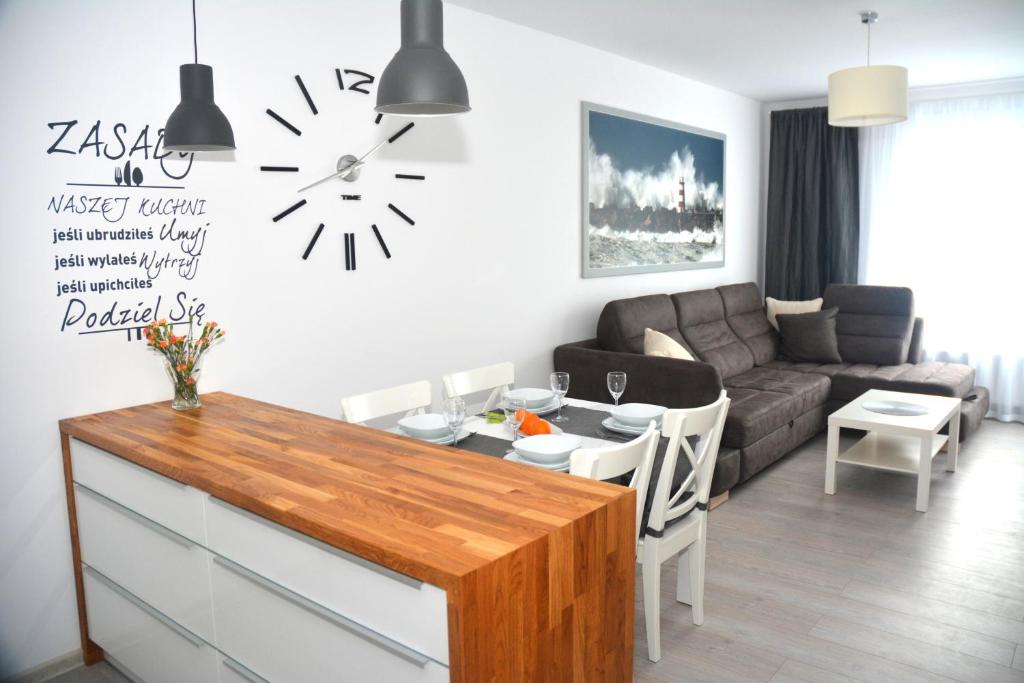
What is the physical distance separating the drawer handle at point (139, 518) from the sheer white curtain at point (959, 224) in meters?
6.16

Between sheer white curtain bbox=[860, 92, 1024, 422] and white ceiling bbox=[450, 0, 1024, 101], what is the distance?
496 mm

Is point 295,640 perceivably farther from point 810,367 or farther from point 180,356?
point 810,367

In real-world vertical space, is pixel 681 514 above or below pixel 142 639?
above

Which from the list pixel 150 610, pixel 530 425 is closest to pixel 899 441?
pixel 530 425

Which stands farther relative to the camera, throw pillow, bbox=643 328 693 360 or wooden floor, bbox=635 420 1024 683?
throw pillow, bbox=643 328 693 360

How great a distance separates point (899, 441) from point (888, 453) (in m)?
0.33

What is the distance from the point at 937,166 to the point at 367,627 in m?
6.42

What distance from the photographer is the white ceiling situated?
12.9ft

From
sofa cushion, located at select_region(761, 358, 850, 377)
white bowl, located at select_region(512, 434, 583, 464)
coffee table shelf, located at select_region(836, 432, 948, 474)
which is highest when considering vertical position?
white bowl, located at select_region(512, 434, 583, 464)

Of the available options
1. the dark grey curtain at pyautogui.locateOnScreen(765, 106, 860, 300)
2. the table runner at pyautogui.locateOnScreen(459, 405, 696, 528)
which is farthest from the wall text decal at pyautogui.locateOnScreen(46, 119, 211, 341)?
the dark grey curtain at pyautogui.locateOnScreen(765, 106, 860, 300)

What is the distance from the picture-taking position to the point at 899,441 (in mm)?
4598

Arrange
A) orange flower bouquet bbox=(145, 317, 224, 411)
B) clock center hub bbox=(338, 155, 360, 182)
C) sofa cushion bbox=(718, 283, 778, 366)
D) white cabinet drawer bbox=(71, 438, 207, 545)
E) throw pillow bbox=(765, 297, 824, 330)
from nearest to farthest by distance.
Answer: white cabinet drawer bbox=(71, 438, 207, 545), orange flower bouquet bbox=(145, 317, 224, 411), clock center hub bbox=(338, 155, 360, 182), sofa cushion bbox=(718, 283, 778, 366), throw pillow bbox=(765, 297, 824, 330)

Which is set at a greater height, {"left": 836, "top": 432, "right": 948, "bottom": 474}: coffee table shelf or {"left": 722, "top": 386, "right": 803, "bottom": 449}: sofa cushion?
{"left": 722, "top": 386, "right": 803, "bottom": 449}: sofa cushion

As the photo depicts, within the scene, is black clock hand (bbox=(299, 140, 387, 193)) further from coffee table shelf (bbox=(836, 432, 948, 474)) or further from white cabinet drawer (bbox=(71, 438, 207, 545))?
coffee table shelf (bbox=(836, 432, 948, 474))
